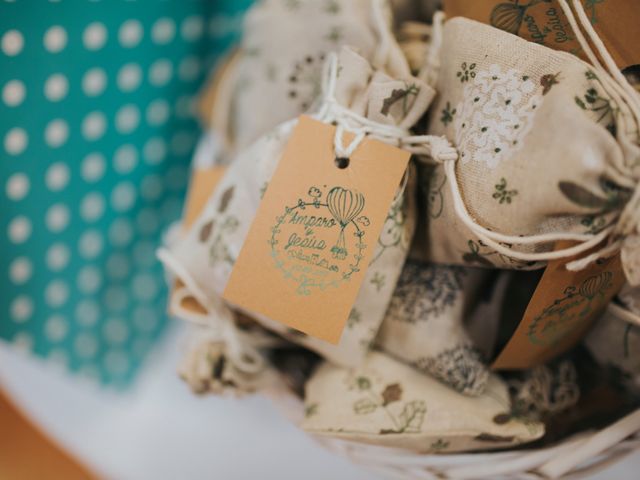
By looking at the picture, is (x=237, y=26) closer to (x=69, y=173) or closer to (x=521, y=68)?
(x=69, y=173)

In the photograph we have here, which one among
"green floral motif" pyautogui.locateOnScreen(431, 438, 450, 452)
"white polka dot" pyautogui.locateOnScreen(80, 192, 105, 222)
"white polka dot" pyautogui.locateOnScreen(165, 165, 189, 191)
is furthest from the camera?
"white polka dot" pyautogui.locateOnScreen(165, 165, 189, 191)

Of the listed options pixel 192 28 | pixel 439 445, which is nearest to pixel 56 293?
pixel 192 28

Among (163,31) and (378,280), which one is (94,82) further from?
(378,280)

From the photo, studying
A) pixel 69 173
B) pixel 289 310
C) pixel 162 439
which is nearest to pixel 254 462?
pixel 162 439

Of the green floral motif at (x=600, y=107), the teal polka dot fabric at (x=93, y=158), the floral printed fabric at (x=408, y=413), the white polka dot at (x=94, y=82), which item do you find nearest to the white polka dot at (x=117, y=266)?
the teal polka dot fabric at (x=93, y=158)

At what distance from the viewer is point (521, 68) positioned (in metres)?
0.36

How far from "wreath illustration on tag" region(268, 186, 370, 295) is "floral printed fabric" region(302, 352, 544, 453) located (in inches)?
4.5

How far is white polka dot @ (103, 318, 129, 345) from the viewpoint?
2.44 feet

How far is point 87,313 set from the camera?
0.70 m

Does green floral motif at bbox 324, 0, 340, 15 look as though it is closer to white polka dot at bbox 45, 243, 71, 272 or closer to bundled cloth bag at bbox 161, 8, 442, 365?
bundled cloth bag at bbox 161, 8, 442, 365

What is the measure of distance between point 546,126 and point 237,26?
475 millimetres

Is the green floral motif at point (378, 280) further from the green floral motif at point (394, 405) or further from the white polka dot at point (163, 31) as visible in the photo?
the white polka dot at point (163, 31)

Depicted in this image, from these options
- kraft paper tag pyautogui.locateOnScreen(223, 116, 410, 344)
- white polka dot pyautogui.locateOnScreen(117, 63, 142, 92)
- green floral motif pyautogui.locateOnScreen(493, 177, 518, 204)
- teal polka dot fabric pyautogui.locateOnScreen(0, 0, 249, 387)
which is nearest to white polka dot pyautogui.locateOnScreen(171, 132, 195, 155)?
teal polka dot fabric pyautogui.locateOnScreen(0, 0, 249, 387)

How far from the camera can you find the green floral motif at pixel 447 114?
1.29ft
